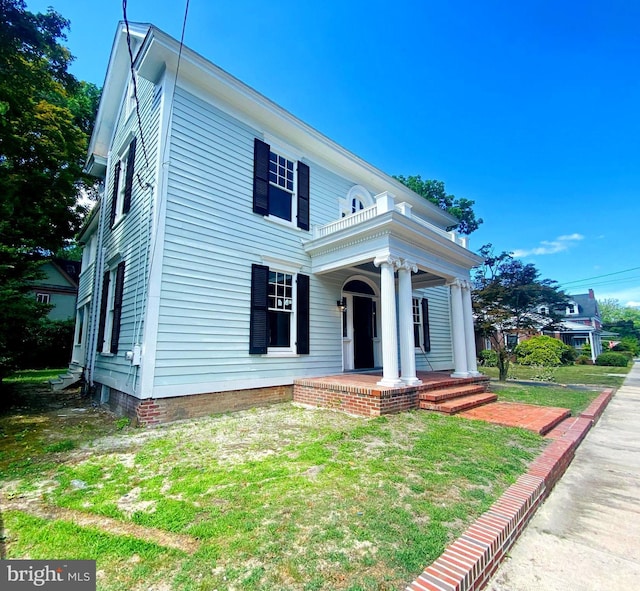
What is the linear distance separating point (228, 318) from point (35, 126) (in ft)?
40.3

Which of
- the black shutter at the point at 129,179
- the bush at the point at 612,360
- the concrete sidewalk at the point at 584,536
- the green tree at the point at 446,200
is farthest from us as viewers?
the bush at the point at 612,360

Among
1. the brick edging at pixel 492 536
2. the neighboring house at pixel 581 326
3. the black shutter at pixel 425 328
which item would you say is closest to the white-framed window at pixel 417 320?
the black shutter at pixel 425 328

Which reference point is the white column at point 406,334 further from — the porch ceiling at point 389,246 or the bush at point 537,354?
the bush at point 537,354

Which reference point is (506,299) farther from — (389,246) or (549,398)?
(389,246)

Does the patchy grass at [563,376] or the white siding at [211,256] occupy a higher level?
the white siding at [211,256]

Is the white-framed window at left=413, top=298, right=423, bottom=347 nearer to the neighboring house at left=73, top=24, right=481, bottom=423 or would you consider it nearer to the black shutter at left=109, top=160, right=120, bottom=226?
the neighboring house at left=73, top=24, right=481, bottom=423

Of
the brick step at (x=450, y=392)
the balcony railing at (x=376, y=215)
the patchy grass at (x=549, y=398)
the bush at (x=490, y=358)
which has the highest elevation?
the balcony railing at (x=376, y=215)

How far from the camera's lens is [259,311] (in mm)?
Answer: 7035

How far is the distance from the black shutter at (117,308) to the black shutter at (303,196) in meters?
4.30

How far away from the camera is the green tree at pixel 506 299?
12281 millimetres

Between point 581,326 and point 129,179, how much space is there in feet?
127

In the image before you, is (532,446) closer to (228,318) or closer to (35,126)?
(228,318)

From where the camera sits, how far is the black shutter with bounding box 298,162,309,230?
832 cm

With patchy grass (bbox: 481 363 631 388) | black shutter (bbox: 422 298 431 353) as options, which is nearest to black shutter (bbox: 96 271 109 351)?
black shutter (bbox: 422 298 431 353)
